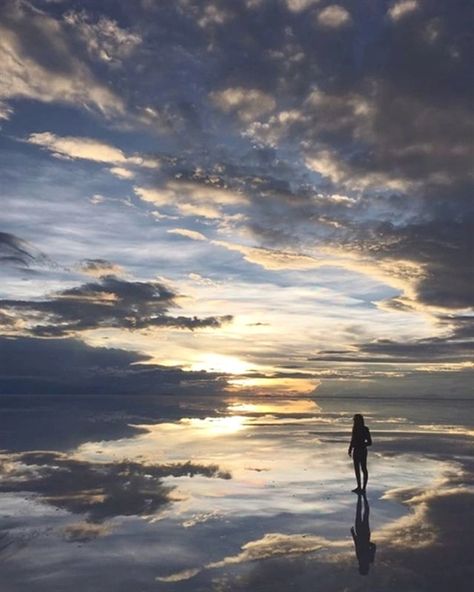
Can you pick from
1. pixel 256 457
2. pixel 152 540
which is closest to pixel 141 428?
pixel 256 457

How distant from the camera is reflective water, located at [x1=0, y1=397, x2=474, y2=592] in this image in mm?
9188

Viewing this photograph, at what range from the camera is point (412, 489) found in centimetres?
1644

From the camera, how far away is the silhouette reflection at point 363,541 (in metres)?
9.70

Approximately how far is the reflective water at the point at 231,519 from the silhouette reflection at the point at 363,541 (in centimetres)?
4

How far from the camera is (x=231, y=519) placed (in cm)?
1291

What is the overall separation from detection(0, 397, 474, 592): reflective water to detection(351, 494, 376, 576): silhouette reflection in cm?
4

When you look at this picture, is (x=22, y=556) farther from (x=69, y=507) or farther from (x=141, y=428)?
(x=141, y=428)

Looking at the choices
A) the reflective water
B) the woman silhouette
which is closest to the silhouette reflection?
the reflective water

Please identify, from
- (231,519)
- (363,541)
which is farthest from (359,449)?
(363,541)

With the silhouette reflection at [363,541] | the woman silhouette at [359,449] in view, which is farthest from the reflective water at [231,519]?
the woman silhouette at [359,449]

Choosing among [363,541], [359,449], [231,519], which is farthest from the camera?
[359,449]

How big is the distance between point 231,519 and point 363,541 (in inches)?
127

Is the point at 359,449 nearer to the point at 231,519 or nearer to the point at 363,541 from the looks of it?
the point at 231,519

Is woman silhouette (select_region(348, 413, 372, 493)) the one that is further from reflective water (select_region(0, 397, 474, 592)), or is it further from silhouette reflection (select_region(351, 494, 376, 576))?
silhouette reflection (select_region(351, 494, 376, 576))
